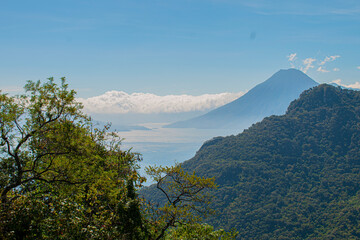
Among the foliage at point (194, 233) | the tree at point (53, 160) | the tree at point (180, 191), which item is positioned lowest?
the foliage at point (194, 233)

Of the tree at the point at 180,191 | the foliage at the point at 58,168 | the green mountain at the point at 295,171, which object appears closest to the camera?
the foliage at the point at 58,168

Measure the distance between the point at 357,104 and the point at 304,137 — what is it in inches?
1054

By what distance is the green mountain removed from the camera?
244 feet

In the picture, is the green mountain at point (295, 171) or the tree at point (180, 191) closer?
the tree at point (180, 191)

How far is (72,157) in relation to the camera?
9023mm

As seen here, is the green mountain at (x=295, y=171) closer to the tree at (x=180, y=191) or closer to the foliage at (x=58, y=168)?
the tree at (x=180, y=191)

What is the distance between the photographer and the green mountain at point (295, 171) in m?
74.5

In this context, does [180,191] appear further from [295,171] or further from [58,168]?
[295,171]

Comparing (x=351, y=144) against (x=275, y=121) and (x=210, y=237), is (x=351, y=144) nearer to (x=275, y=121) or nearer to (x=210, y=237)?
(x=275, y=121)

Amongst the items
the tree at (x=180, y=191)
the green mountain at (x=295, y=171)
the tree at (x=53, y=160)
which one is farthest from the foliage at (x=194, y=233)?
the green mountain at (x=295, y=171)

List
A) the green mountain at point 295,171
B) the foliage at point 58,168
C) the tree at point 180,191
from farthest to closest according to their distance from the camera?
the green mountain at point 295,171 < the tree at point 180,191 < the foliage at point 58,168

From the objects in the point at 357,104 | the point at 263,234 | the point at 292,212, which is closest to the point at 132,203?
the point at 263,234

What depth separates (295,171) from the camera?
348 ft

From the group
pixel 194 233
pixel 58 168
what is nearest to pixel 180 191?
pixel 194 233
